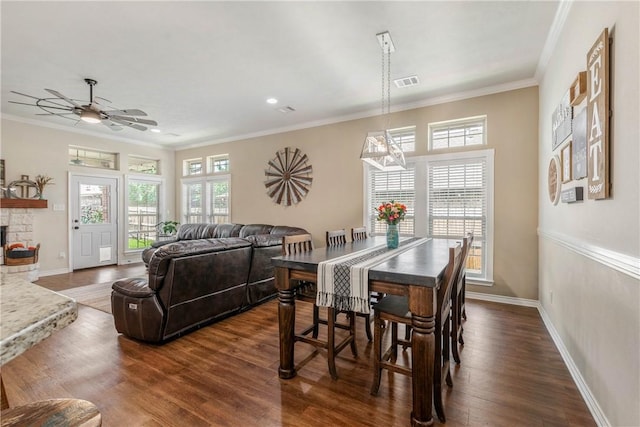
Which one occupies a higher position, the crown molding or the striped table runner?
the crown molding

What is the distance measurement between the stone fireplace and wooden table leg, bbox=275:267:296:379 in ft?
17.2

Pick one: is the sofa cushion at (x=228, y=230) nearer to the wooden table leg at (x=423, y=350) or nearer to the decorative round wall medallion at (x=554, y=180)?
the wooden table leg at (x=423, y=350)

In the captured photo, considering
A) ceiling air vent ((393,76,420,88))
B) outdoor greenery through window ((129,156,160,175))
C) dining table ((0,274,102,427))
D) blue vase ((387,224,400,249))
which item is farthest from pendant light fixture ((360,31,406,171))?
outdoor greenery through window ((129,156,160,175))

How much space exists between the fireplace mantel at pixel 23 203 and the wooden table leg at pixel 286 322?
18.4 ft

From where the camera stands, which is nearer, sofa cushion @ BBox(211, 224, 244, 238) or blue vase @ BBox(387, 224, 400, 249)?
blue vase @ BBox(387, 224, 400, 249)

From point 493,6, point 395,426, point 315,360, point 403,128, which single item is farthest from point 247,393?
point 403,128

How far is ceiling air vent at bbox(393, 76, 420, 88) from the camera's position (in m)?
3.73

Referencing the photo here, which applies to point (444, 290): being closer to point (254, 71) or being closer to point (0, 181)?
point (254, 71)

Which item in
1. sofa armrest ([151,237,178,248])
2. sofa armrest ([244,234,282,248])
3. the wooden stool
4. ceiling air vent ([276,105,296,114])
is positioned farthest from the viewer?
sofa armrest ([151,237,178,248])

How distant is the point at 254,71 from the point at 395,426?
12.2ft

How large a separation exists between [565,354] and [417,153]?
2982 mm

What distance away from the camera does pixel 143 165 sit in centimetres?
735

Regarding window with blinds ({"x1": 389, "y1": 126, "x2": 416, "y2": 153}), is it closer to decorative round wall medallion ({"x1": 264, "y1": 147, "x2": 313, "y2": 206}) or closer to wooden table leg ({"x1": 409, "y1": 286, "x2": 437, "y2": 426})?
decorative round wall medallion ({"x1": 264, "y1": 147, "x2": 313, "y2": 206})

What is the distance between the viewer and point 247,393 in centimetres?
205
